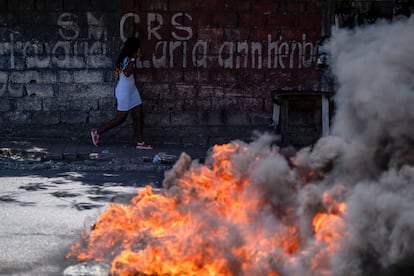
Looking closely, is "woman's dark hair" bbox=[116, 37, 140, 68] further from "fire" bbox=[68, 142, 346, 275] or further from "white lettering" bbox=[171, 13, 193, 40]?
"fire" bbox=[68, 142, 346, 275]

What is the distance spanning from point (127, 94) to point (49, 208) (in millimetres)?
4008

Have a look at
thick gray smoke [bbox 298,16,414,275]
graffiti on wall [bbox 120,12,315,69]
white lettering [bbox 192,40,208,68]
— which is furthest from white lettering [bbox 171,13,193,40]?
thick gray smoke [bbox 298,16,414,275]

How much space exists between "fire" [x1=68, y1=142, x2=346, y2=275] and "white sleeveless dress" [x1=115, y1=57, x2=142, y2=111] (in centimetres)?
552

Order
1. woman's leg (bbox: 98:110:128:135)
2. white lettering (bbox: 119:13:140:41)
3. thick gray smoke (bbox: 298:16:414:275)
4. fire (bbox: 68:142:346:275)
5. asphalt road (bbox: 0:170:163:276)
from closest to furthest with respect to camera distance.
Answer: thick gray smoke (bbox: 298:16:414:275) < fire (bbox: 68:142:346:275) < asphalt road (bbox: 0:170:163:276) < woman's leg (bbox: 98:110:128:135) < white lettering (bbox: 119:13:140:41)

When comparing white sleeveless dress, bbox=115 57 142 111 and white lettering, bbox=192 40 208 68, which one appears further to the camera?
white lettering, bbox=192 40 208 68

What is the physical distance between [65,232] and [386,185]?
3553 mm

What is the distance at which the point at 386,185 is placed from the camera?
4.88 meters

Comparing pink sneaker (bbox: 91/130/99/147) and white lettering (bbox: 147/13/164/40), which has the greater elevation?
white lettering (bbox: 147/13/164/40)

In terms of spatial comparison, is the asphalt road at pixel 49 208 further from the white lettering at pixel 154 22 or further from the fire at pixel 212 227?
the white lettering at pixel 154 22

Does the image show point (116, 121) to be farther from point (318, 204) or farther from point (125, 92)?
point (318, 204)

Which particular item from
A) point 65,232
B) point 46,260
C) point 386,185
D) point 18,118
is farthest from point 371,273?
point 18,118

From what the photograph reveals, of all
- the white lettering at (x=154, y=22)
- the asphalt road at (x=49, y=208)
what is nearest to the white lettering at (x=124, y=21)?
the white lettering at (x=154, y=22)

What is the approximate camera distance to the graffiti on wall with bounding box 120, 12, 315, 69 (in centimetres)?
1217

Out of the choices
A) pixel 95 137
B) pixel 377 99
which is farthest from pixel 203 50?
pixel 377 99
